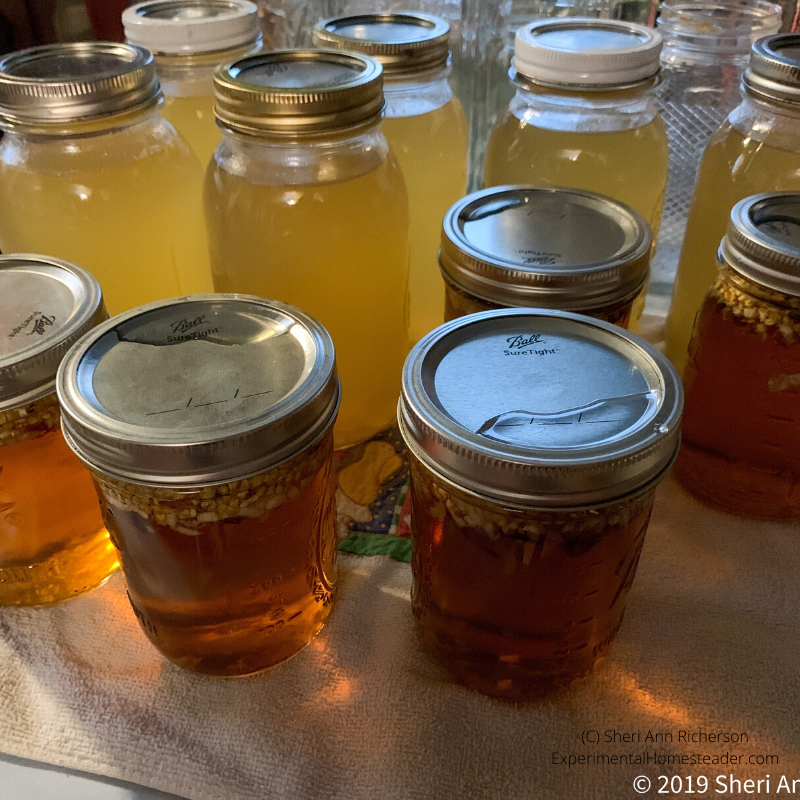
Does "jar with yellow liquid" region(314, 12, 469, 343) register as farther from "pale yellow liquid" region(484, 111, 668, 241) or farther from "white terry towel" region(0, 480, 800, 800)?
"white terry towel" region(0, 480, 800, 800)

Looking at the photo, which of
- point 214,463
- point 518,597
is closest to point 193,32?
point 214,463

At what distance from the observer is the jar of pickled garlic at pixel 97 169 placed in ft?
1.86

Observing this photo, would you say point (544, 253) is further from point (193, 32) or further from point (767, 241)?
point (193, 32)

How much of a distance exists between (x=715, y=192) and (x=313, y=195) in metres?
0.38

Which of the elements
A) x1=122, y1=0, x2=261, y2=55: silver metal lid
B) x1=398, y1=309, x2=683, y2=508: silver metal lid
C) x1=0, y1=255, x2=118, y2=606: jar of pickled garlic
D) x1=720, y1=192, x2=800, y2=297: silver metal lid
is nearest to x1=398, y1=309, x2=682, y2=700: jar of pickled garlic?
x1=398, y1=309, x2=683, y2=508: silver metal lid

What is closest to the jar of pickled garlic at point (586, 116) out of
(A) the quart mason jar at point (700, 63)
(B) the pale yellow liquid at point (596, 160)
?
(B) the pale yellow liquid at point (596, 160)

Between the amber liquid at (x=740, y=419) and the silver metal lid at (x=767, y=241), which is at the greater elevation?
the silver metal lid at (x=767, y=241)

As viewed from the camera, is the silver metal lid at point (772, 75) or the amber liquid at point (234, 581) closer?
the amber liquid at point (234, 581)

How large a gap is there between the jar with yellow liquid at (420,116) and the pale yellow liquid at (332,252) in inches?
4.4

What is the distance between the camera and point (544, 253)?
550 millimetres

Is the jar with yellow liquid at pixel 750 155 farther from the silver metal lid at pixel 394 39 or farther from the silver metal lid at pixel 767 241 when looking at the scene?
the silver metal lid at pixel 394 39

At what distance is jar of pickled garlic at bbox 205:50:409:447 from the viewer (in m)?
0.52

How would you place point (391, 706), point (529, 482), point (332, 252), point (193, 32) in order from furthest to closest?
1. point (193, 32)
2. point (332, 252)
3. point (391, 706)
4. point (529, 482)

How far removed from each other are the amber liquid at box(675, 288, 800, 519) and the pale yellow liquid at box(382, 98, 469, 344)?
29cm
